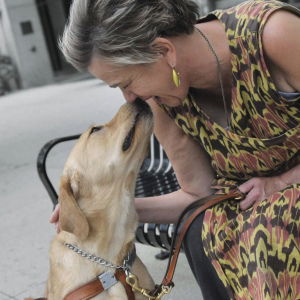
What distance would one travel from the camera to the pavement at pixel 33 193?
3.85m

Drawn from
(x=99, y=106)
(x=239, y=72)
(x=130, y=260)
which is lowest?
(x=99, y=106)

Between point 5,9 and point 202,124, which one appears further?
point 5,9

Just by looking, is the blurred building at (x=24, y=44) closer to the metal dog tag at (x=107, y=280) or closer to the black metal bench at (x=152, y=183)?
the black metal bench at (x=152, y=183)

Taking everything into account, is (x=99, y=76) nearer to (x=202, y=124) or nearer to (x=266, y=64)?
(x=202, y=124)

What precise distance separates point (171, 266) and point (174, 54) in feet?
2.94

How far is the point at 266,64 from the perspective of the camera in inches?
83.3

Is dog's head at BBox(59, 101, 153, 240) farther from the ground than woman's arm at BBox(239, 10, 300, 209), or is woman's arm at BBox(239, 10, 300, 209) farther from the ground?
woman's arm at BBox(239, 10, 300, 209)

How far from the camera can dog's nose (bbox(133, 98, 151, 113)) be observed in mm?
2568

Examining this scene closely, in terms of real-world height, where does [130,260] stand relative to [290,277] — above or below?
below

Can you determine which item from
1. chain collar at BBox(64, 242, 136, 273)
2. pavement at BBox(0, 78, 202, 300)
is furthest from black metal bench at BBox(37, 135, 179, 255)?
pavement at BBox(0, 78, 202, 300)

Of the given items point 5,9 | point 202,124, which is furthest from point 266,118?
point 5,9

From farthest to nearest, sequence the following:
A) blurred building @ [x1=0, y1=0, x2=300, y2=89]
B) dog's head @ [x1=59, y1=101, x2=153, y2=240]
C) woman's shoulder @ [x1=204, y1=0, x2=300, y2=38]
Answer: blurred building @ [x1=0, y1=0, x2=300, y2=89] < dog's head @ [x1=59, y1=101, x2=153, y2=240] < woman's shoulder @ [x1=204, y1=0, x2=300, y2=38]

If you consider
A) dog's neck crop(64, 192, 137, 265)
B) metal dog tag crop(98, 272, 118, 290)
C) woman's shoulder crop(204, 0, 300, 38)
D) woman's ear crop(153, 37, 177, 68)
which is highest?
woman's shoulder crop(204, 0, 300, 38)

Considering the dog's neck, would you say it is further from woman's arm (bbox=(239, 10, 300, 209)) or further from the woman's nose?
woman's arm (bbox=(239, 10, 300, 209))
